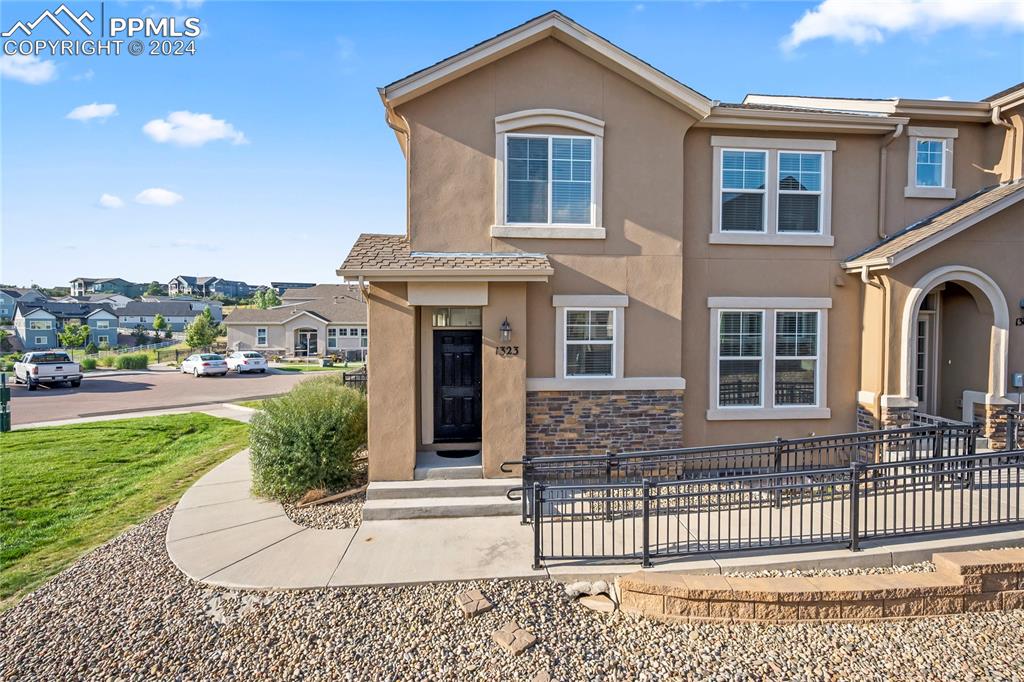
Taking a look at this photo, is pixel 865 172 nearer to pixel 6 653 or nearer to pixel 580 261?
pixel 580 261

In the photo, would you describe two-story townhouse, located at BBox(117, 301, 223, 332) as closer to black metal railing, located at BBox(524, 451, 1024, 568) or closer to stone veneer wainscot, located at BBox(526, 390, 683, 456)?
stone veneer wainscot, located at BBox(526, 390, 683, 456)

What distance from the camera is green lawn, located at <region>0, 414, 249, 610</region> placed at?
6.70 meters

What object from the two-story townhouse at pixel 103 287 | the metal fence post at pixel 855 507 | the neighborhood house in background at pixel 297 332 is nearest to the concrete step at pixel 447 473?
the metal fence post at pixel 855 507

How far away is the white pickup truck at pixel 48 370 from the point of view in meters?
23.9

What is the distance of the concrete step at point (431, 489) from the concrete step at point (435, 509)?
0.13 metres

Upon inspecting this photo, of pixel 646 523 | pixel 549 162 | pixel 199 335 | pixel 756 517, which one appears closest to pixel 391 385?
pixel 646 523

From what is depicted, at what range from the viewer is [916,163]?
10.2m

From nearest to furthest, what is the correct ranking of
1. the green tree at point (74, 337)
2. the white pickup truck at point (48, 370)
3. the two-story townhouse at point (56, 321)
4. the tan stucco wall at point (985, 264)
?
the tan stucco wall at point (985, 264) → the white pickup truck at point (48, 370) → the green tree at point (74, 337) → the two-story townhouse at point (56, 321)

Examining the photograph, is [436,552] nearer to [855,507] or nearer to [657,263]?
[855,507]

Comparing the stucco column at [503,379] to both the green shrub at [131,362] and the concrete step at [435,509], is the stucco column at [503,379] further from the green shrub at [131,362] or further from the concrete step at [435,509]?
the green shrub at [131,362]

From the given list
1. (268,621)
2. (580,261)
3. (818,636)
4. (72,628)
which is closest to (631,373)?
(580,261)

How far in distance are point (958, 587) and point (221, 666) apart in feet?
23.7

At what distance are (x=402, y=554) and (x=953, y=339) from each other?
11478mm

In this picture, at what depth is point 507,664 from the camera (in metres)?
4.38
